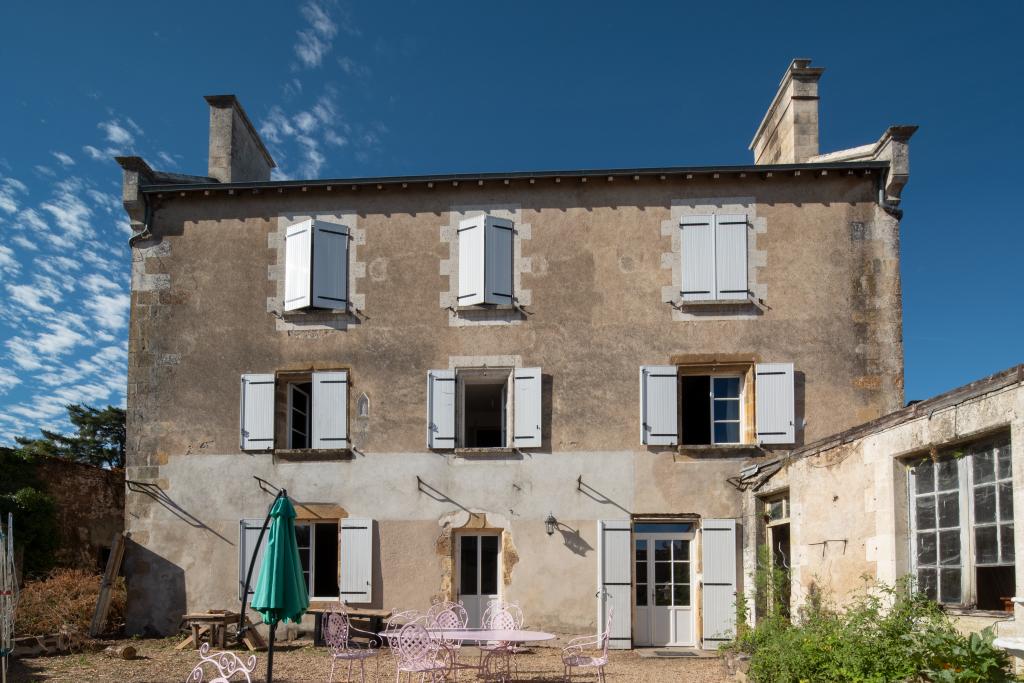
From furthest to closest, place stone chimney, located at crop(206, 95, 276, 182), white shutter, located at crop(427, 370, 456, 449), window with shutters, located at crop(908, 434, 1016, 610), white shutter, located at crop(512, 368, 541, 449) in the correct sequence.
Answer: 1. stone chimney, located at crop(206, 95, 276, 182)
2. white shutter, located at crop(427, 370, 456, 449)
3. white shutter, located at crop(512, 368, 541, 449)
4. window with shutters, located at crop(908, 434, 1016, 610)

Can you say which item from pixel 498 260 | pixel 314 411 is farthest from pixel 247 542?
pixel 498 260

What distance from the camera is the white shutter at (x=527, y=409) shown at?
A: 10672 millimetres

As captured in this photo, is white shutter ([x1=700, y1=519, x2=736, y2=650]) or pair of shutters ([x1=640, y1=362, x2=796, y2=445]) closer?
white shutter ([x1=700, y1=519, x2=736, y2=650])

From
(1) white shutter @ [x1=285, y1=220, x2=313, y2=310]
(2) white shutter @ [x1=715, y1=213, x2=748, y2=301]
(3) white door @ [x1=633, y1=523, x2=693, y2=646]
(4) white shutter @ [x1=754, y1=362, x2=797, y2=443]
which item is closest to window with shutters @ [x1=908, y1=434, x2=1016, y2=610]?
(4) white shutter @ [x1=754, y1=362, x2=797, y2=443]

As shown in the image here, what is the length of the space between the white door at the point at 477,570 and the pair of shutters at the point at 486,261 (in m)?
3.00

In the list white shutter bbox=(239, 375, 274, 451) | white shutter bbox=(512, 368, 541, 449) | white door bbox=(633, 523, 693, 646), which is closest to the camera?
white door bbox=(633, 523, 693, 646)

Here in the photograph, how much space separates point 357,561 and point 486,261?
4085mm

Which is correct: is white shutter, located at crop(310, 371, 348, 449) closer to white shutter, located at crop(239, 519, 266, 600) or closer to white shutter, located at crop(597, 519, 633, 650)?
white shutter, located at crop(239, 519, 266, 600)

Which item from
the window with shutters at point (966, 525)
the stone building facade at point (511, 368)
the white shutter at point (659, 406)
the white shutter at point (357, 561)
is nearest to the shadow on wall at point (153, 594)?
the stone building facade at point (511, 368)

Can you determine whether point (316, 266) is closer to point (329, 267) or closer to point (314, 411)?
point (329, 267)

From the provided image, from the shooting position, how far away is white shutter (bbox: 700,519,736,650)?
33.4 ft

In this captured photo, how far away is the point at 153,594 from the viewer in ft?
36.1

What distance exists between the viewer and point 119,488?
1390 cm

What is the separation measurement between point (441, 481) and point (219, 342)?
11.6 feet
